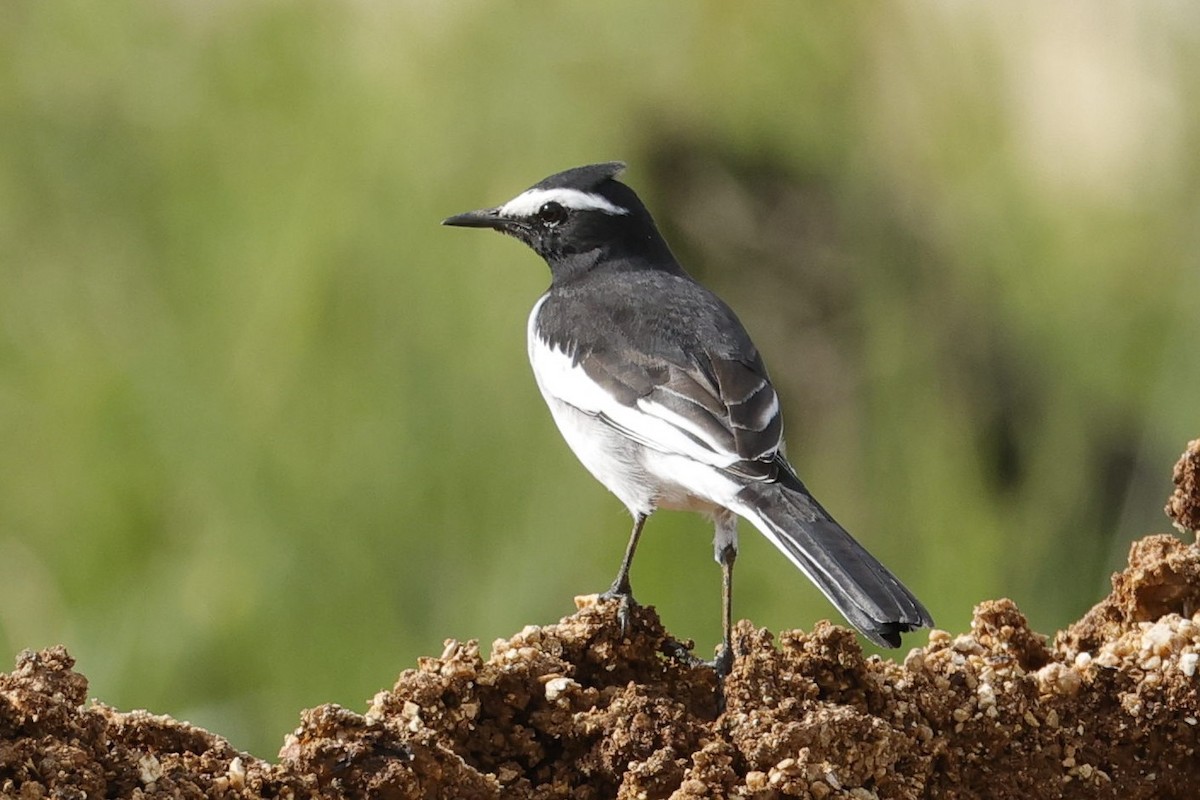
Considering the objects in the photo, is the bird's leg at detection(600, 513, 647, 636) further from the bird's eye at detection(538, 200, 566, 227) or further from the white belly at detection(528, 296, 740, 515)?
the bird's eye at detection(538, 200, 566, 227)

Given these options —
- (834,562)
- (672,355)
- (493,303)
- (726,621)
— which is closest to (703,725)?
(834,562)

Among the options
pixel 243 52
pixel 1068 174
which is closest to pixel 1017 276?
pixel 1068 174

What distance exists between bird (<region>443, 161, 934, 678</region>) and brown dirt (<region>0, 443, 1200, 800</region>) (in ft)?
0.62

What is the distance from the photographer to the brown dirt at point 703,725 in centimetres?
262

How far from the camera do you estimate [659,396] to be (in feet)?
13.8

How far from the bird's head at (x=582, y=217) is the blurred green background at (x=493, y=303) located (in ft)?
3.91

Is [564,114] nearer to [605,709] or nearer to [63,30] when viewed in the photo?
[63,30]

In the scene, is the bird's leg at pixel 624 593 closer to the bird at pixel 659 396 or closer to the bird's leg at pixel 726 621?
the bird at pixel 659 396

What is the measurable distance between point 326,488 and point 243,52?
2075mm

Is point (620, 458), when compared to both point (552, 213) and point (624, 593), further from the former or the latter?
point (552, 213)

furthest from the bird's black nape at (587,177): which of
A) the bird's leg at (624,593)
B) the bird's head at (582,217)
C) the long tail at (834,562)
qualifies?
the long tail at (834,562)

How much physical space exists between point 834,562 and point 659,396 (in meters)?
0.83

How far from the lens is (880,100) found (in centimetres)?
702

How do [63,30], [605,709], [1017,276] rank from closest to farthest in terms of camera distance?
[605,709]
[1017,276]
[63,30]
